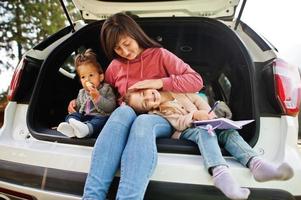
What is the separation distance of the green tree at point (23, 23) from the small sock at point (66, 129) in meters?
9.55

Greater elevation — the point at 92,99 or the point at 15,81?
the point at 15,81

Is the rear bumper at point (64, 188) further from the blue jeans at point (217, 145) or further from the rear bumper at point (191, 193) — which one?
the blue jeans at point (217, 145)

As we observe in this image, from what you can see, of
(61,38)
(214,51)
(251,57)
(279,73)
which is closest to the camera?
(279,73)

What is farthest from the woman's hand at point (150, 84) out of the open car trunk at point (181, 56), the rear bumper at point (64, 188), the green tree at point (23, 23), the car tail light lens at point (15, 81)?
the green tree at point (23, 23)

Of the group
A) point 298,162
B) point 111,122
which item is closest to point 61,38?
point 111,122

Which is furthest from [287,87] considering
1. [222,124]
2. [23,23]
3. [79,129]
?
[23,23]

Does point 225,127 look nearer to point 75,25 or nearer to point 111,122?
point 111,122

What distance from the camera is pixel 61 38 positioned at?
245cm

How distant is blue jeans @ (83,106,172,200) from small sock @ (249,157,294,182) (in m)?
0.38

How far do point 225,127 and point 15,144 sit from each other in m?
0.98

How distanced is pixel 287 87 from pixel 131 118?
2.37ft

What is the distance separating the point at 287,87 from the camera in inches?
68.1

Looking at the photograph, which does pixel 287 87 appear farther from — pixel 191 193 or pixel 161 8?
pixel 161 8

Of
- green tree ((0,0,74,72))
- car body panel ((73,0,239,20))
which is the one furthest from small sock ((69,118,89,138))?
green tree ((0,0,74,72))
